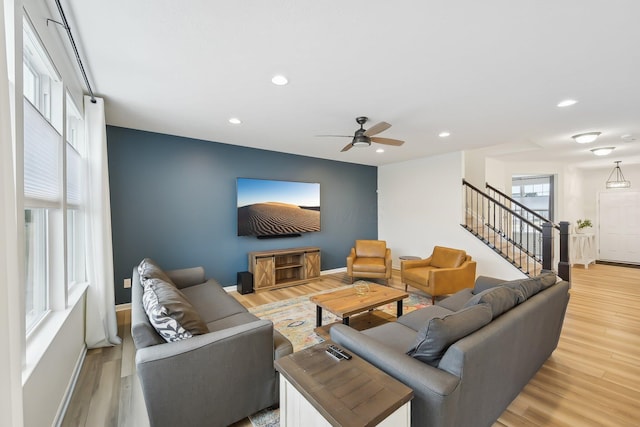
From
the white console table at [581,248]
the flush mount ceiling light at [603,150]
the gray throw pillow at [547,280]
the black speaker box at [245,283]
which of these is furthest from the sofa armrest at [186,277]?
the white console table at [581,248]

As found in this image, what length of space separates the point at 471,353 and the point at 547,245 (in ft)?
13.7

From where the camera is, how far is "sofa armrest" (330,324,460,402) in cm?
122

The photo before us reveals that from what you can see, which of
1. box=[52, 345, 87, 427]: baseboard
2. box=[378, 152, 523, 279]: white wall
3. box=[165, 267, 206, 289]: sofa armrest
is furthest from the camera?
box=[378, 152, 523, 279]: white wall

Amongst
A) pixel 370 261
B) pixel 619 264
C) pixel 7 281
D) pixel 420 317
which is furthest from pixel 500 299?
pixel 619 264

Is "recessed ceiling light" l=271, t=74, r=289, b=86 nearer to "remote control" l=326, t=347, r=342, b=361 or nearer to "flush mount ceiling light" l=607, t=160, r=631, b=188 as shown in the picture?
"remote control" l=326, t=347, r=342, b=361

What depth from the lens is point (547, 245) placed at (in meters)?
4.27

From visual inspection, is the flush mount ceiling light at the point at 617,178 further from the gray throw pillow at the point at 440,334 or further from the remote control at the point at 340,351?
the remote control at the point at 340,351

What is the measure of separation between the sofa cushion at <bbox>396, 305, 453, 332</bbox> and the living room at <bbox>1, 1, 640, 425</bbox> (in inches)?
82.1

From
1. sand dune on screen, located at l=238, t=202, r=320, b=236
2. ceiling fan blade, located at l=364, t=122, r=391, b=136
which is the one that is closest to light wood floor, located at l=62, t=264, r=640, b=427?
sand dune on screen, located at l=238, t=202, r=320, b=236

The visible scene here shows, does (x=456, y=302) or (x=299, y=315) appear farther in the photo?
(x=299, y=315)

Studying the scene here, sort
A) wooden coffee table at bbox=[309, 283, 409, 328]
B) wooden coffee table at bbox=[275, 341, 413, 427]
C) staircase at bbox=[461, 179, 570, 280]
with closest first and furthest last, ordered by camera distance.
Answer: wooden coffee table at bbox=[275, 341, 413, 427]
wooden coffee table at bbox=[309, 283, 409, 328]
staircase at bbox=[461, 179, 570, 280]

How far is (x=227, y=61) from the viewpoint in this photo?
204 centimetres

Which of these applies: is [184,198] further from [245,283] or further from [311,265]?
[311,265]

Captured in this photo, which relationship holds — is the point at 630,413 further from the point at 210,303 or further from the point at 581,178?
the point at 581,178
